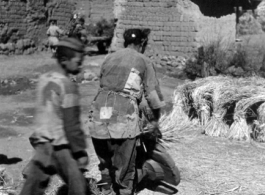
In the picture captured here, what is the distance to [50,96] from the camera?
3555mm

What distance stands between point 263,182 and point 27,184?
2.42 m

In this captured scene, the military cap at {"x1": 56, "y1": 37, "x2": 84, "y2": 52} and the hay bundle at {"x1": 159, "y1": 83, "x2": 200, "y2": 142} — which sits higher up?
the military cap at {"x1": 56, "y1": 37, "x2": 84, "y2": 52}

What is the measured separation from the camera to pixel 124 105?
407 centimetres

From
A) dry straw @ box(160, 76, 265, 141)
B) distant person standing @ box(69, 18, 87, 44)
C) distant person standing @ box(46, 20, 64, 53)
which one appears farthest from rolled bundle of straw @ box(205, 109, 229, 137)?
distant person standing @ box(69, 18, 87, 44)

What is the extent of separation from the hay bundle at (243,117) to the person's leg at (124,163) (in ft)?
8.37

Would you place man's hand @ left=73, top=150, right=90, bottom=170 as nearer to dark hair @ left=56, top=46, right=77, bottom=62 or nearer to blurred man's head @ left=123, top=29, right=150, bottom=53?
dark hair @ left=56, top=46, right=77, bottom=62

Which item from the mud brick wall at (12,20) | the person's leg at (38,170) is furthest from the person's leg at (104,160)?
the mud brick wall at (12,20)

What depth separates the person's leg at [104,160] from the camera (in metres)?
4.22

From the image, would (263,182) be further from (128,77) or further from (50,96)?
(50,96)

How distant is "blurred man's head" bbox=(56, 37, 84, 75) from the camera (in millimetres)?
3678

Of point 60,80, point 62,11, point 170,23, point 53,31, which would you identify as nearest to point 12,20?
point 53,31

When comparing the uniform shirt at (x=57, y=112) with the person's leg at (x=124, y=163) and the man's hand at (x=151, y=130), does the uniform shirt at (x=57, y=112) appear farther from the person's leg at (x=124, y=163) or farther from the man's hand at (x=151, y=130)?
the man's hand at (x=151, y=130)

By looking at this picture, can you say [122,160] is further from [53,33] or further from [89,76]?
[53,33]

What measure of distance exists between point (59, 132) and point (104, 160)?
84 cm
